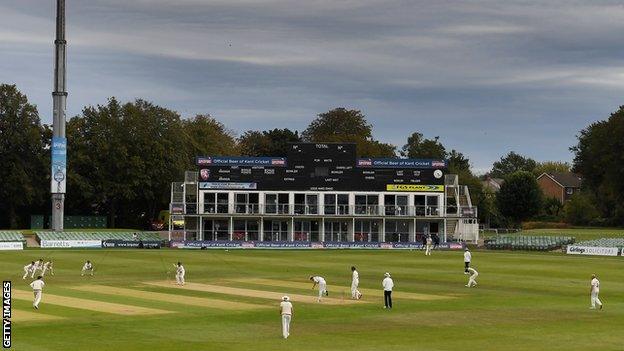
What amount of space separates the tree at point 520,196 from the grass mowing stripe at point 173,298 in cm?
9851

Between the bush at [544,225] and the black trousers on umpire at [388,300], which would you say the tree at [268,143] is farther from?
the black trousers on umpire at [388,300]

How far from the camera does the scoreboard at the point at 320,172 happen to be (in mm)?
101438

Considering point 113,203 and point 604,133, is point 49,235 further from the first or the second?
point 604,133

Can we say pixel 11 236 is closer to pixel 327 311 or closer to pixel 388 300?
pixel 327 311

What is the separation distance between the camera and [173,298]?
Result: 47.4 metres

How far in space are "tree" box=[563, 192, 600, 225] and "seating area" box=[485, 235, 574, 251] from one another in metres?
43.4

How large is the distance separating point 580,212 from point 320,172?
53100 millimetres

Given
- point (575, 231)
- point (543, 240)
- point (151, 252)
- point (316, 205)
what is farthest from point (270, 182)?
point (575, 231)

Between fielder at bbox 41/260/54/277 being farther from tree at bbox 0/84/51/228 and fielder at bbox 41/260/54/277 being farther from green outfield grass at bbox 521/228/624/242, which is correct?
green outfield grass at bbox 521/228/624/242

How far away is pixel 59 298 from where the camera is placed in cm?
4678

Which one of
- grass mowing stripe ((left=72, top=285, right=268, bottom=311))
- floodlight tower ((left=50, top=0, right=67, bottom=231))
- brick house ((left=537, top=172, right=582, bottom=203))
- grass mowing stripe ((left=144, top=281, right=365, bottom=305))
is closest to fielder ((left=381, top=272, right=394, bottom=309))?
grass mowing stripe ((left=144, top=281, right=365, bottom=305))

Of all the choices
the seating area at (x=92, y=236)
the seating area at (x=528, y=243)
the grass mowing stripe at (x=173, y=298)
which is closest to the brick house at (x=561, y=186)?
the seating area at (x=528, y=243)

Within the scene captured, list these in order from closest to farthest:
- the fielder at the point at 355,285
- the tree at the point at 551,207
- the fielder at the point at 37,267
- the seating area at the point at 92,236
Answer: the fielder at the point at 355,285 → the fielder at the point at 37,267 → the seating area at the point at 92,236 → the tree at the point at 551,207

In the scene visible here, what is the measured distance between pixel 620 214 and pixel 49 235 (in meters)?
73.7
